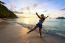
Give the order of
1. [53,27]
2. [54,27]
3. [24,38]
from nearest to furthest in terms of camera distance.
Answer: [24,38]
[53,27]
[54,27]

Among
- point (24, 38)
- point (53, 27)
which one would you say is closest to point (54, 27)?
point (53, 27)

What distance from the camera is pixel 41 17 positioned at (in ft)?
35.6

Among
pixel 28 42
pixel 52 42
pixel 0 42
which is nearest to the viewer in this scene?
pixel 0 42

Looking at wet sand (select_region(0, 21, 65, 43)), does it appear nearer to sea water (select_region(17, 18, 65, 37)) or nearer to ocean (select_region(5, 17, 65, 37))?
ocean (select_region(5, 17, 65, 37))

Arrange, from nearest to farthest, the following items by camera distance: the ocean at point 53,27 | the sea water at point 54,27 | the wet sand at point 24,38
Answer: the wet sand at point 24,38
the ocean at point 53,27
the sea water at point 54,27

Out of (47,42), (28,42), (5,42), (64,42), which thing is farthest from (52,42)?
(5,42)

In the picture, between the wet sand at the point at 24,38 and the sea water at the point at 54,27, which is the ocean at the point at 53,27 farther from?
the wet sand at the point at 24,38

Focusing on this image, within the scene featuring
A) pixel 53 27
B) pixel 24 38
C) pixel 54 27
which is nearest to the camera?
pixel 24 38

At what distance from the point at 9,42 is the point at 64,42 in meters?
3.82

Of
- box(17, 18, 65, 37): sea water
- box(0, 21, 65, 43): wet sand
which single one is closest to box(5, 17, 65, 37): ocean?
box(17, 18, 65, 37): sea water

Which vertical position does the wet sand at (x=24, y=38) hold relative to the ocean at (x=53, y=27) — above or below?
above

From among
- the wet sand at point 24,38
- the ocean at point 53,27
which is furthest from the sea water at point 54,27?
the wet sand at point 24,38

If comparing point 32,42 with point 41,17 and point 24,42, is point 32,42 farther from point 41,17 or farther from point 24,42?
point 41,17

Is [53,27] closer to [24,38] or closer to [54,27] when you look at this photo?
[54,27]
